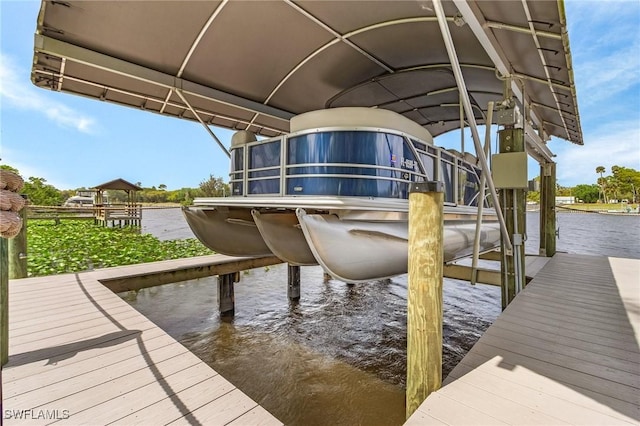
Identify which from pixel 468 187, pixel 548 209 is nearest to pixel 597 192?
pixel 548 209

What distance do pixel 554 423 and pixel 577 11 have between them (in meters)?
2.79

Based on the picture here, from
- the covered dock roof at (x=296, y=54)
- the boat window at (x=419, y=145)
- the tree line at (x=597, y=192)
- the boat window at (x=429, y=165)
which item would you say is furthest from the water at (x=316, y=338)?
the tree line at (x=597, y=192)

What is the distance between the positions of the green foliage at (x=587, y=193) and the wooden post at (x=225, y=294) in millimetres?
72463

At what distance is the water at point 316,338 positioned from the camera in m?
3.56

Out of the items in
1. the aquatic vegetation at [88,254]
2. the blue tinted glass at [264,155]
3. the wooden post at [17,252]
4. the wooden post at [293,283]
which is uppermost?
the blue tinted glass at [264,155]

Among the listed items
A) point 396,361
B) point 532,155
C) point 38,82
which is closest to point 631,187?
point 532,155

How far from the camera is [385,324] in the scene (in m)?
5.87

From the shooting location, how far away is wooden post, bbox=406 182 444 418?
6.31 ft

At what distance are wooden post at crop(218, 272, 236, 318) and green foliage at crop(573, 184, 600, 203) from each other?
72463mm

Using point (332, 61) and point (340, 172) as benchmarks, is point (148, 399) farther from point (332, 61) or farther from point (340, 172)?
point (332, 61)

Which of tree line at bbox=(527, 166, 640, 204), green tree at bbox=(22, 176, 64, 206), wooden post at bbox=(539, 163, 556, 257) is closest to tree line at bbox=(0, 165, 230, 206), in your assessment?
green tree at bbox=(22, 176, 64, 206)

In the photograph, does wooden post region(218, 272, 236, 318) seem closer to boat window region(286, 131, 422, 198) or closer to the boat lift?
the boat lift

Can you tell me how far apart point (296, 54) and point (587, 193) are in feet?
242

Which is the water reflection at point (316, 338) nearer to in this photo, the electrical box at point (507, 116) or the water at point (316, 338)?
the water at point (316, 338)
